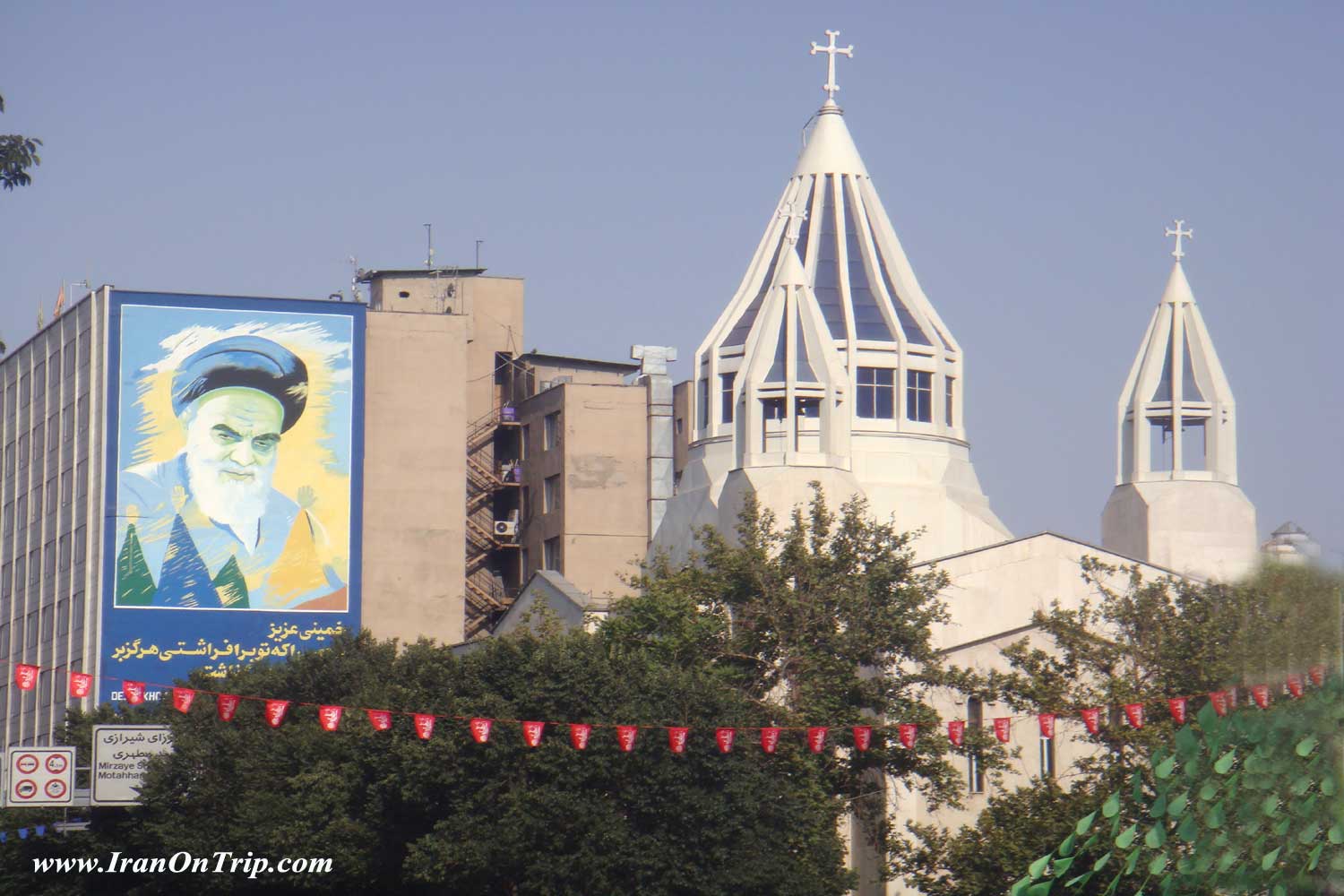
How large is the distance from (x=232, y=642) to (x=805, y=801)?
35377 millimetres

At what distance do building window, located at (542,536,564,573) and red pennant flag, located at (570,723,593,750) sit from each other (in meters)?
41.0

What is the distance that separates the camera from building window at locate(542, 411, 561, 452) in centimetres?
7756

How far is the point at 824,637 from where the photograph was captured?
38406 mm

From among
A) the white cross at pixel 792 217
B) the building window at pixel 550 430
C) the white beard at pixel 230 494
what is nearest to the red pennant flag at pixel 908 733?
the white cross at pixel 792 217

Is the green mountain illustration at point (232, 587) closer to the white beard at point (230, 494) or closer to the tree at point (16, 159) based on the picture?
the white beard at point (230, 494)

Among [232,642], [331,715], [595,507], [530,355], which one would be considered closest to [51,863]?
[331,715]

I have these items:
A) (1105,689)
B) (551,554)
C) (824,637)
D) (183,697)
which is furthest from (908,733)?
(551,554)

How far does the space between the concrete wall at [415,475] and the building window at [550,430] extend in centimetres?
467

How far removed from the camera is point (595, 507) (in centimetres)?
7662

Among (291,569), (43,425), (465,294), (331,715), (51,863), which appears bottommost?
(51,863)

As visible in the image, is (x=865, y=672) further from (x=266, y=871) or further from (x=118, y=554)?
(x=118, y=554)

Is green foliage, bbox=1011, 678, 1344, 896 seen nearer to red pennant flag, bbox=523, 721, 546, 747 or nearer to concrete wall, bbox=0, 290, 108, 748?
red pennant flag, bbox=523, 721, 546, 747

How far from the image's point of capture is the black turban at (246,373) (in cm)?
6900

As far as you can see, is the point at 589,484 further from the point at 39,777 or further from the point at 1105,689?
the point at 1105,689
